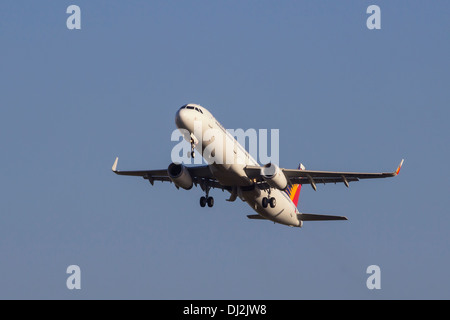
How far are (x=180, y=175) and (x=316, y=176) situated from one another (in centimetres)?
1047

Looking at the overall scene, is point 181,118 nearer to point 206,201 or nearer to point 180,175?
point 180,175

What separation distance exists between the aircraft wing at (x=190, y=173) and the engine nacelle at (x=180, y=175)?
107cm

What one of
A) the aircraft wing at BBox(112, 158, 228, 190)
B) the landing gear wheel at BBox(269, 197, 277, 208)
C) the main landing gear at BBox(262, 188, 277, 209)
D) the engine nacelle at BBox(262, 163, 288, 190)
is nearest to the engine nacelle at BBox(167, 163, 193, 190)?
the aircraft wing at BBox(112, 158, 228, 190)

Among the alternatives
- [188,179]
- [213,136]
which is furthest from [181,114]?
[188,179]

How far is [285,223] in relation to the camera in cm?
8462

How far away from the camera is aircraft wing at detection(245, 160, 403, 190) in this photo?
75.1m

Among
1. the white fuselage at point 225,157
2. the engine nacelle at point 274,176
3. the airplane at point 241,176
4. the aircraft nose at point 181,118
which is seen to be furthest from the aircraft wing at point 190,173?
the aircraft nose at point 181,118

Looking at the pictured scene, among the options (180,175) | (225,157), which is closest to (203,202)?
(180,175)

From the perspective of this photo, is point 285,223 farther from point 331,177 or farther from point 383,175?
point 383,175

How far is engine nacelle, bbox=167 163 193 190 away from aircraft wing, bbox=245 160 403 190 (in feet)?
16.2

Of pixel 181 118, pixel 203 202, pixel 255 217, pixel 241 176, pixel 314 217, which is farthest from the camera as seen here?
pixel 314 217

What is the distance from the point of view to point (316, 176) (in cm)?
7869

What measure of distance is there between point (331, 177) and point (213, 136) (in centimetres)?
1237
